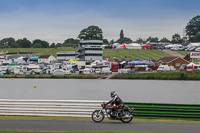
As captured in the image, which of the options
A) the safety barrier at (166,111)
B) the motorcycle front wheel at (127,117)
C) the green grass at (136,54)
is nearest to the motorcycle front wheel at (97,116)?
the motorcycle front wheel at (127,117)

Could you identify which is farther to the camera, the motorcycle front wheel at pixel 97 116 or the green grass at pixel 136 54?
the green grass at pixel 136 54

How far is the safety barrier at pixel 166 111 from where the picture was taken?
781 inches

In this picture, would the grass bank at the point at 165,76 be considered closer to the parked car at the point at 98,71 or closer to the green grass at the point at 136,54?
the parked car at the point at 98,71

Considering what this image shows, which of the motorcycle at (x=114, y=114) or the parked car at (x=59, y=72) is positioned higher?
the motorcycle at (x=114, y=114)

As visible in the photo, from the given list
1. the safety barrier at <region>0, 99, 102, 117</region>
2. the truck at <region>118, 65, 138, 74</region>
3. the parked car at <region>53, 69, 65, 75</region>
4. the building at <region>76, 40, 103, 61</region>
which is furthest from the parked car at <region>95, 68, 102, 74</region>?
the safety barrier at <region>0, 99, 102, 117</region>

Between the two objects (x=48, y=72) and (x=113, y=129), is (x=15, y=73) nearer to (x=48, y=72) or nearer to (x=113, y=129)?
(x=48, y=72)

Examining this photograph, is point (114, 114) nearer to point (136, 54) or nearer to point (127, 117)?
point (127, 117)

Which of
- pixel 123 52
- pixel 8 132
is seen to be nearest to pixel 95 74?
pixel 123 52

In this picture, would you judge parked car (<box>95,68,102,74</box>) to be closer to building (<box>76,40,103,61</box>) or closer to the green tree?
building (<box>76,40,103,61</box>)

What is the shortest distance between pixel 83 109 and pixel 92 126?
2.79m

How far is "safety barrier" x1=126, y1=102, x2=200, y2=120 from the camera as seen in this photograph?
65.1 feet

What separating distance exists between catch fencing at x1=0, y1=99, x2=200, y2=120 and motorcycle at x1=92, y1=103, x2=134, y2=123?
1.12 metres

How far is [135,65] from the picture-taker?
8912 cm

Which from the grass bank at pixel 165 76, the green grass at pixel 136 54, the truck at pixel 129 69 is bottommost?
the grass bank at pixel 165 76
